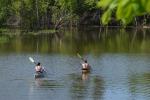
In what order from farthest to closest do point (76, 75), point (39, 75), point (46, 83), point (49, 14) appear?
point (49, 14) < point (76, 75) < point (39, 75) < point (46, 83)

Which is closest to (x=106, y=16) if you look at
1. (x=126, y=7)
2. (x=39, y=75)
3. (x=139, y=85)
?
(x=126, y=7)

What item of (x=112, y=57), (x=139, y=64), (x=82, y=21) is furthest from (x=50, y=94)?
(x=82, y=21)

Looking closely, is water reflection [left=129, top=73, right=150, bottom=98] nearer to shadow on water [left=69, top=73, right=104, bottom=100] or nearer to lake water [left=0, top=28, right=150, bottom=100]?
lake water [left=0, top=28, right=150, bottom=100]

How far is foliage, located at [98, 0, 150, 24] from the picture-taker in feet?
8.07

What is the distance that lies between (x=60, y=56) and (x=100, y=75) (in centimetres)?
1062

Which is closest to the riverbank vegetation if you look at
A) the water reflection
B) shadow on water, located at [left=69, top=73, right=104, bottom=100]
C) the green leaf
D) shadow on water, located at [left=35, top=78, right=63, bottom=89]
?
shadow on water, located at [left=69, top=73, right=104, bottom=100]

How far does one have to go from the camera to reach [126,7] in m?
2.48

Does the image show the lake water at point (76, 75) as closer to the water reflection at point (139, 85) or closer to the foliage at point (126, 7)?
the water reflection at point (139, 85)

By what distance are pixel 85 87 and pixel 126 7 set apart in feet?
87.9

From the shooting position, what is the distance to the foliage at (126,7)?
2.46 meters

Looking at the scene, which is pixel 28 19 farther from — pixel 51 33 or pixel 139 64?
pixel 139 64

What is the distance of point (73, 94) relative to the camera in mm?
27125

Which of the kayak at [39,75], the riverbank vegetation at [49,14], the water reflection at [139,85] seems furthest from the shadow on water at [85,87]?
the riverbank vegetation at [49,14]

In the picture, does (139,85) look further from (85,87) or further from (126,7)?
(126,7)
